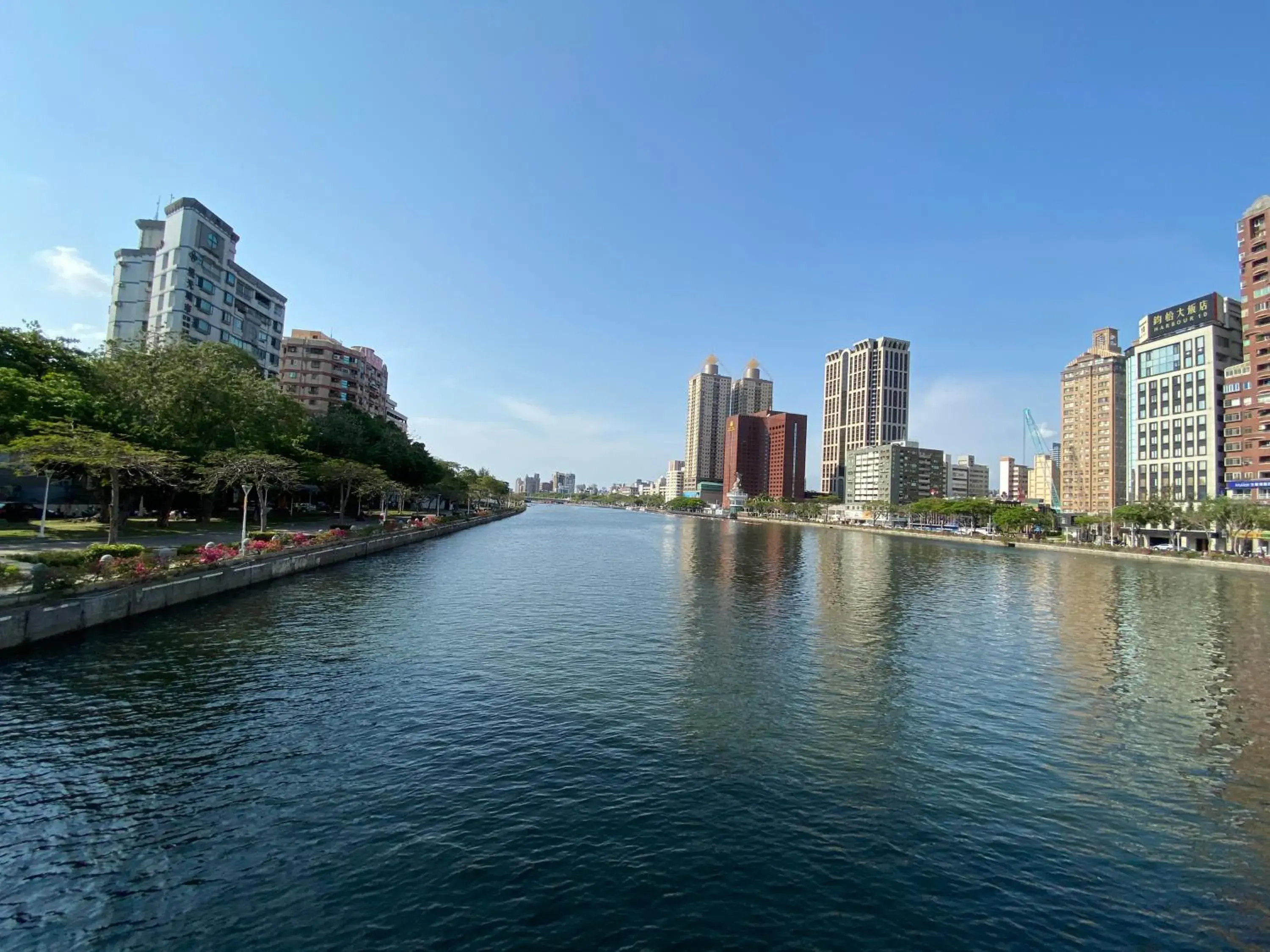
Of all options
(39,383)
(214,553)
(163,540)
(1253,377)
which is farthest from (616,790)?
(1253,377)

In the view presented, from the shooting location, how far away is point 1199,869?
1259 cm

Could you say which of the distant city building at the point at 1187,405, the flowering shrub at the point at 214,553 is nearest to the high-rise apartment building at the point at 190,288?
the flowering shrub at the point at 214,553

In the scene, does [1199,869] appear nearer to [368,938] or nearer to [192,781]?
[368,938]

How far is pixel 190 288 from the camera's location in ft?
318

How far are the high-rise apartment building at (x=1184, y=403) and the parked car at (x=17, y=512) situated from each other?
182m

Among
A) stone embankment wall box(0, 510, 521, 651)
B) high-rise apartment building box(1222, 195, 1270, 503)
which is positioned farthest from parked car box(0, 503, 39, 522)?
high-rise apartment building box(1222, 195, 1270, 503)

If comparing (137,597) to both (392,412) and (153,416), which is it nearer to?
(153,416)

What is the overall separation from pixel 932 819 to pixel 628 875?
7.60m

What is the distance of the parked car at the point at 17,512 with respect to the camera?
171 feet

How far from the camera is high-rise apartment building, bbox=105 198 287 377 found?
3770 inches

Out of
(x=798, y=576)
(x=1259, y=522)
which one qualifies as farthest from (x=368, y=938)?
(x=1259, y=522)

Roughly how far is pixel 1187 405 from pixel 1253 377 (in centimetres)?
2210

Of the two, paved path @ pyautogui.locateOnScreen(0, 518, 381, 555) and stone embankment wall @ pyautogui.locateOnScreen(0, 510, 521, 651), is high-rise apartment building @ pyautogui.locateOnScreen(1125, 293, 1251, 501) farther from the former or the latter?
paved path @ pyautogui.locateOnScreen(0, 518, 381, 555)

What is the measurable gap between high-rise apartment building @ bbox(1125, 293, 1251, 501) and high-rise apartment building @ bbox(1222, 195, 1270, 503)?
3.26ft
